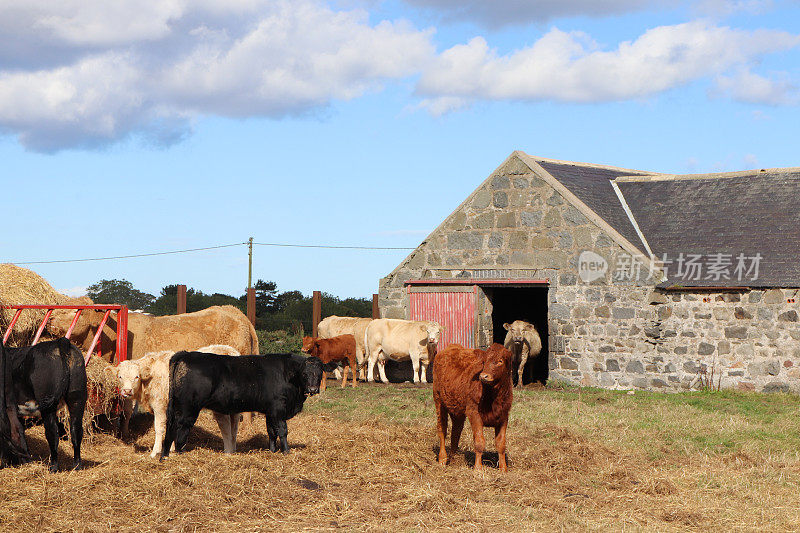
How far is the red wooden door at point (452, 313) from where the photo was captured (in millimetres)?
20016

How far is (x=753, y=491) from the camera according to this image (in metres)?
8.60

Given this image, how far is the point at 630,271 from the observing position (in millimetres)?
18188

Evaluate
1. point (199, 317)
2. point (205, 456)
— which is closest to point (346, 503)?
point (205, 456)

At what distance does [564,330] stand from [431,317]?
3.26 m

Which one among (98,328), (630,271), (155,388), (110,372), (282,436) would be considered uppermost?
(630,271)

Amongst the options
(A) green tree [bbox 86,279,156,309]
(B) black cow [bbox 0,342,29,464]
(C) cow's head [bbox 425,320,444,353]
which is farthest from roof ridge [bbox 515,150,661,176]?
(A) green tree [bbox 86,279,156,309]

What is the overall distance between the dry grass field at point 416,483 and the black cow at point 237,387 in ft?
1.20

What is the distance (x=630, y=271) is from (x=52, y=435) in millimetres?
12655

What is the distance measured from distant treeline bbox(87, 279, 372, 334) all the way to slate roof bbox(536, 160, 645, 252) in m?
15.4

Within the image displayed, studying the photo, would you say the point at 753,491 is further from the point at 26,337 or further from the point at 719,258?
the point at 719,258

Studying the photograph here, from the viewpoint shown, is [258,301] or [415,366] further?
[258,301]

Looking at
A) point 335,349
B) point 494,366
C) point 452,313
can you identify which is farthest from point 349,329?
point 494,366

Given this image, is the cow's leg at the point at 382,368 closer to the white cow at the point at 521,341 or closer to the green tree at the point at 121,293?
→ the white cow at the point at 521,341

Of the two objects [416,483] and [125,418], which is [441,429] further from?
[125,418]
